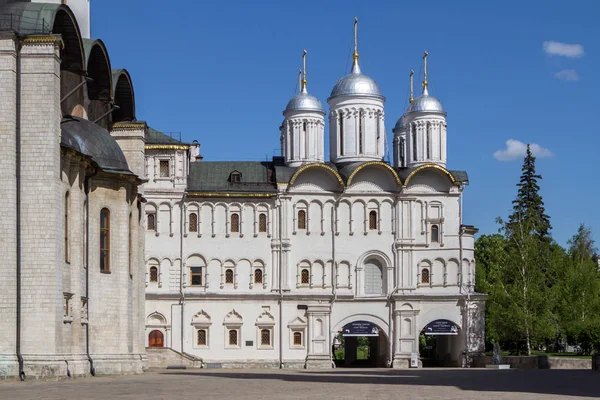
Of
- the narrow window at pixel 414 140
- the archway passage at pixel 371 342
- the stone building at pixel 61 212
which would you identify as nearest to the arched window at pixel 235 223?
the archway passage at pixel 371 342

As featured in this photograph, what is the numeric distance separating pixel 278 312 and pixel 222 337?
10.9ft

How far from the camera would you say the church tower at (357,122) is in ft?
221

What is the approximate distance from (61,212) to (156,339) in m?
28.8

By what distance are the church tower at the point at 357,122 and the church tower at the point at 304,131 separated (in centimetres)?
81

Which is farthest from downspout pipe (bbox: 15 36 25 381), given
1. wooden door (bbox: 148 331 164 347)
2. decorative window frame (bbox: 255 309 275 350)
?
decorative window frame (bbox: 255 309 275 350)

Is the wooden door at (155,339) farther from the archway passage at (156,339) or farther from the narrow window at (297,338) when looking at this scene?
the narrow window at (297,338)

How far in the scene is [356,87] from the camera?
6794 cm

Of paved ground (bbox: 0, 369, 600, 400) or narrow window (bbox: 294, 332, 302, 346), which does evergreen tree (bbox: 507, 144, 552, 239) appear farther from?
paved ground (bbox: 0, 369, 600, 400)

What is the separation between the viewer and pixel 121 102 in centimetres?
4772

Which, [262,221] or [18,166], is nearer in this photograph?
[18,166]

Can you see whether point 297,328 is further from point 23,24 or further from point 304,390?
point 304,390

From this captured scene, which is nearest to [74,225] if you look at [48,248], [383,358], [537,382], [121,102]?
[48,248]

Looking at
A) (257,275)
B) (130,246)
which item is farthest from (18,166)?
(257,275)

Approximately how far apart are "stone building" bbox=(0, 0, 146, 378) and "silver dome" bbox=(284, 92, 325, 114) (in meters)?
24.6
